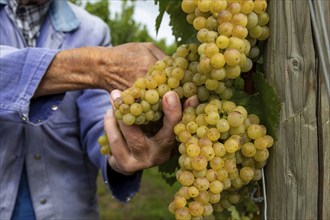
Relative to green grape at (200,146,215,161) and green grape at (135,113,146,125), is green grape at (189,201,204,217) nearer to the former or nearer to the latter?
green grape at (200,146,215,161)

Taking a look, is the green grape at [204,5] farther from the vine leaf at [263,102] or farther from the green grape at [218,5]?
the vine leaf at [263,102]

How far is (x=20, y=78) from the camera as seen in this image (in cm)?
177

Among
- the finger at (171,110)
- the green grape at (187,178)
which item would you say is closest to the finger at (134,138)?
the finger at (171,110)

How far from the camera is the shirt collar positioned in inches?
90.0

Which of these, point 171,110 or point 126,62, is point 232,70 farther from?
point 126,62

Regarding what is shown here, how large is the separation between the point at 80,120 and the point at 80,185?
0.29 metres

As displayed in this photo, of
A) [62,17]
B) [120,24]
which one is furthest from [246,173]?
[120,24]

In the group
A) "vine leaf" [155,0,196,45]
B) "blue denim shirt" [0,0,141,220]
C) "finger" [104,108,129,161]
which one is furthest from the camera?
"blue denim shirt" [0,0,141,220]

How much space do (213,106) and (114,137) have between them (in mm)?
481

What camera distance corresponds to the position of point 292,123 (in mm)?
1194

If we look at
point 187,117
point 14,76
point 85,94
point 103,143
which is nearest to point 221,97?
point 187,117

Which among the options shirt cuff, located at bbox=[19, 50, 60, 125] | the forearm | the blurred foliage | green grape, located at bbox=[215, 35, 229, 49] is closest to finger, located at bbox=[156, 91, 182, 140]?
green grape, located at bbox=[215, 35, 229, 49]

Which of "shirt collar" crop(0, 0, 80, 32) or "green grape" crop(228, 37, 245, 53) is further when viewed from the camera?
"shirt collar" crop(0, 0, 80, 32)

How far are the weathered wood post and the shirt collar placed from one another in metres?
1.28
